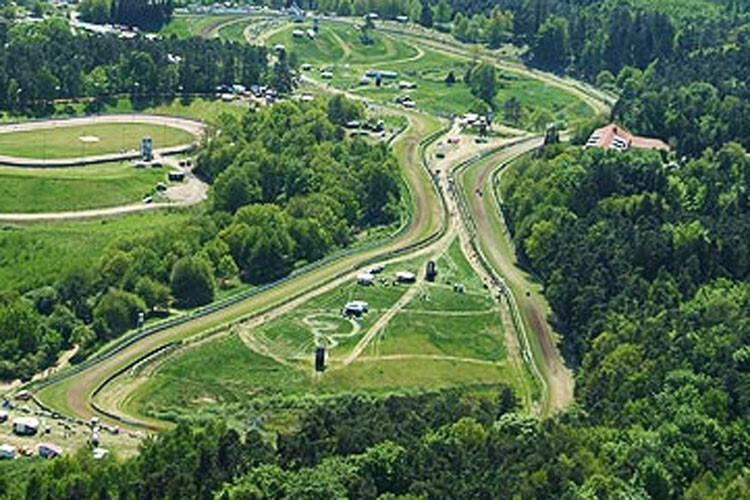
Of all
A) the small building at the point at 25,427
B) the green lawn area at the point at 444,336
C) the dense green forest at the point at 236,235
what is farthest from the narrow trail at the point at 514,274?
the small building at the point at 25,427

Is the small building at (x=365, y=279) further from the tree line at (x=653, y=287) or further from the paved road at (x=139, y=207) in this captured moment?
the paved road at (x=139, y=207)

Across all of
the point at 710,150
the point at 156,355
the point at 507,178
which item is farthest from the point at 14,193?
the point at 710,150

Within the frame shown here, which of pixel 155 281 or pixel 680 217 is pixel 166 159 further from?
pixel 680 217

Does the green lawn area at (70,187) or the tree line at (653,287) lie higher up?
the tree line at (653,287)

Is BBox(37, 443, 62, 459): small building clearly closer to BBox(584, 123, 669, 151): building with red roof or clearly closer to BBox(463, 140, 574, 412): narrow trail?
BBox(463, 140, 574, 412): narrow trail

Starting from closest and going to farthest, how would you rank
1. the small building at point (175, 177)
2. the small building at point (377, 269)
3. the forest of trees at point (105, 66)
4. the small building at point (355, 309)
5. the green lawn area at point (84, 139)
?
1. the small building at point (355, 309)
2. the small building at point (377, 269)
3. the small building at point (175, 177)
4. the green lawn area at point (84, 139)
5. the forest of trees at point (105, 66)

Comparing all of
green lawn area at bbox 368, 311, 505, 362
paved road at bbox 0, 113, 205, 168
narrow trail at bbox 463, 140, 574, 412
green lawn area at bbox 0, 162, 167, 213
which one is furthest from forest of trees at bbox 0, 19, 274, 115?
green lawn area at bbox 368, 311, 505, 362

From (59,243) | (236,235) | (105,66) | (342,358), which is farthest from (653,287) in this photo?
(105,66)
